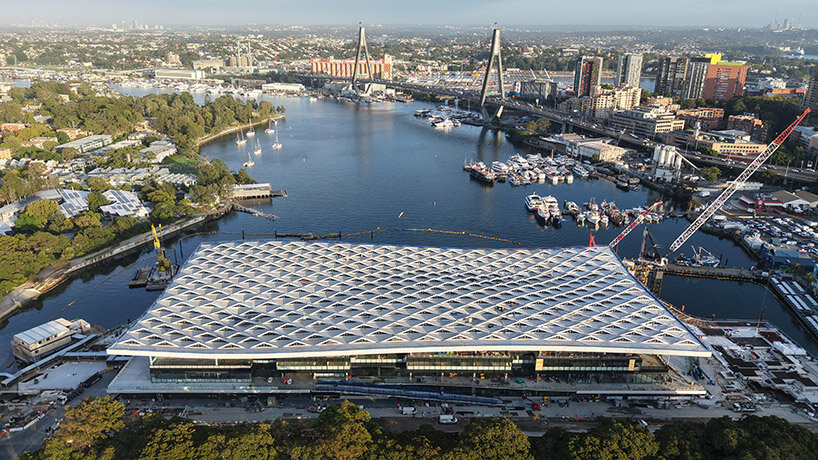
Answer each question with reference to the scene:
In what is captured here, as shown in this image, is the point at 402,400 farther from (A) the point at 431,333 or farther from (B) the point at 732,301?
(B) the point at 732,301

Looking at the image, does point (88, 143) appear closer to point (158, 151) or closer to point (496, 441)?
point (158, 151)

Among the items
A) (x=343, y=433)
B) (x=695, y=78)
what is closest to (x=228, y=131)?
(x=343, y=433)

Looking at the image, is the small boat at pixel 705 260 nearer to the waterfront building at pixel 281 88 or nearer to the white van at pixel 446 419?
the white van at pixel 446 419

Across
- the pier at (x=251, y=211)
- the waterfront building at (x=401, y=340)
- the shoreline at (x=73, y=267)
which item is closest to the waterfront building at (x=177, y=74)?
the pier at (x=251, y=211)

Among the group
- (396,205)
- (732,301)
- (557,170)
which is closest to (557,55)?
(557,170)

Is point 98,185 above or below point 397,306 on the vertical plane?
below
